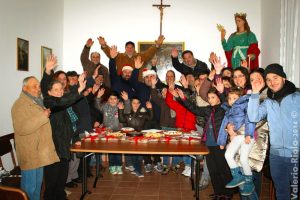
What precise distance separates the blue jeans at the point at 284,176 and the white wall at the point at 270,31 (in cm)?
335

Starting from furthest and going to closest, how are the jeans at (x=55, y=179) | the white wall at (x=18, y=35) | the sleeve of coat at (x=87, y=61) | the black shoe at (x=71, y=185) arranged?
the sleeve of coat at (x=87, y=61), the white wall at (x=18, y=35), the black shoe at (x=71, y=185), the jeans at (x=55, y=179)

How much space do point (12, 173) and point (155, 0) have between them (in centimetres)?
546

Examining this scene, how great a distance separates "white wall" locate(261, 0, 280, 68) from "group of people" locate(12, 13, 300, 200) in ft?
1.78

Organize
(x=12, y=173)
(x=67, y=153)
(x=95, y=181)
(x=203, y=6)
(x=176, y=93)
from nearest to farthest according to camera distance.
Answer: (x=67, y=153), (x=12, y=173), (x=176, y=93), (x=95, y=181), (x=203, y=6)

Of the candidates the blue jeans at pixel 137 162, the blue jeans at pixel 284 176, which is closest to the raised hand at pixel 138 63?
the blue jeans at pixel 137 162

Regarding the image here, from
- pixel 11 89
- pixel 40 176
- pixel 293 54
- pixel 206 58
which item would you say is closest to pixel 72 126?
pixel 40 176

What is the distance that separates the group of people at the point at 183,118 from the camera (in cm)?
277

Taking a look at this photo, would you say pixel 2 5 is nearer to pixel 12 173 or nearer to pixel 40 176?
pixel 12 173

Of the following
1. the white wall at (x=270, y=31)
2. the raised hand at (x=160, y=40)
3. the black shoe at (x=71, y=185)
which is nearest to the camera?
the black shoe at (x=71, y=185)

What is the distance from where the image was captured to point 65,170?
3539 millimetres

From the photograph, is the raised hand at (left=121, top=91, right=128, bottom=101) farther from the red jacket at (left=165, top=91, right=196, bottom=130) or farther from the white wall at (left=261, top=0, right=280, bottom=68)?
the white wall at (left=261, top=0, right=280, bottom=68)

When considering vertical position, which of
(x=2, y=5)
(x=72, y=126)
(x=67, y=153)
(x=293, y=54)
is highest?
(x=2, y=5)

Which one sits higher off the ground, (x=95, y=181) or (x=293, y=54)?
(x=293, y=54)

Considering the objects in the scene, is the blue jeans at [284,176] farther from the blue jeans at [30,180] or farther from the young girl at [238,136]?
the blue jeans at [30,180]
